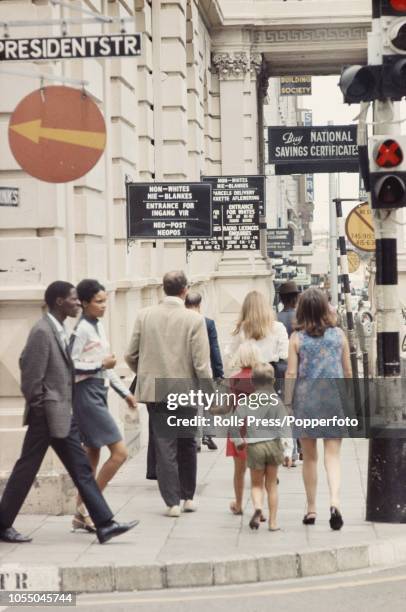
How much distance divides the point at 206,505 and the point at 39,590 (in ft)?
10.7

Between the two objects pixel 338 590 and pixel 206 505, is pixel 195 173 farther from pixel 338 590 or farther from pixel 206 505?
pixel 338 590

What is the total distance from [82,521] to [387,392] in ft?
8.04

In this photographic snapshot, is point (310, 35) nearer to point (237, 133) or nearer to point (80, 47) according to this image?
point (237, 133)

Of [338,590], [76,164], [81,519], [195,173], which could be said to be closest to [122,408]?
[81,519]

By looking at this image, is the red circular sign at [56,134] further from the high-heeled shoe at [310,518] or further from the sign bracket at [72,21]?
the high-heeled shoe at [310,518]

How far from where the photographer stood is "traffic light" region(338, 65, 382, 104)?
33.7ft

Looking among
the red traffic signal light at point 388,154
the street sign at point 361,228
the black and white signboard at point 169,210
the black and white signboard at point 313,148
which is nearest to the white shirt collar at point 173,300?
the red traffic signal light at point 388,154

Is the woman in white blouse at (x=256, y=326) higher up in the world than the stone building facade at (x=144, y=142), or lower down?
lower down

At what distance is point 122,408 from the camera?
48.5 ft

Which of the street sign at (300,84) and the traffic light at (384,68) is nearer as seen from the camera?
the traffic light at (384,68)

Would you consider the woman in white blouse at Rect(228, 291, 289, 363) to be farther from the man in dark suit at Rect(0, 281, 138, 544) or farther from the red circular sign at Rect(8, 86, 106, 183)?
the red circular sign at Rect(8, 86, 106, 183)

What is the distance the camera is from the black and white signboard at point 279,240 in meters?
41.5

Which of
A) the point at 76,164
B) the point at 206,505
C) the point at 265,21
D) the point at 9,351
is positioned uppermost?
the point at 265,21

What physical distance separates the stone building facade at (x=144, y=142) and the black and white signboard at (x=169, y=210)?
0.60ft
